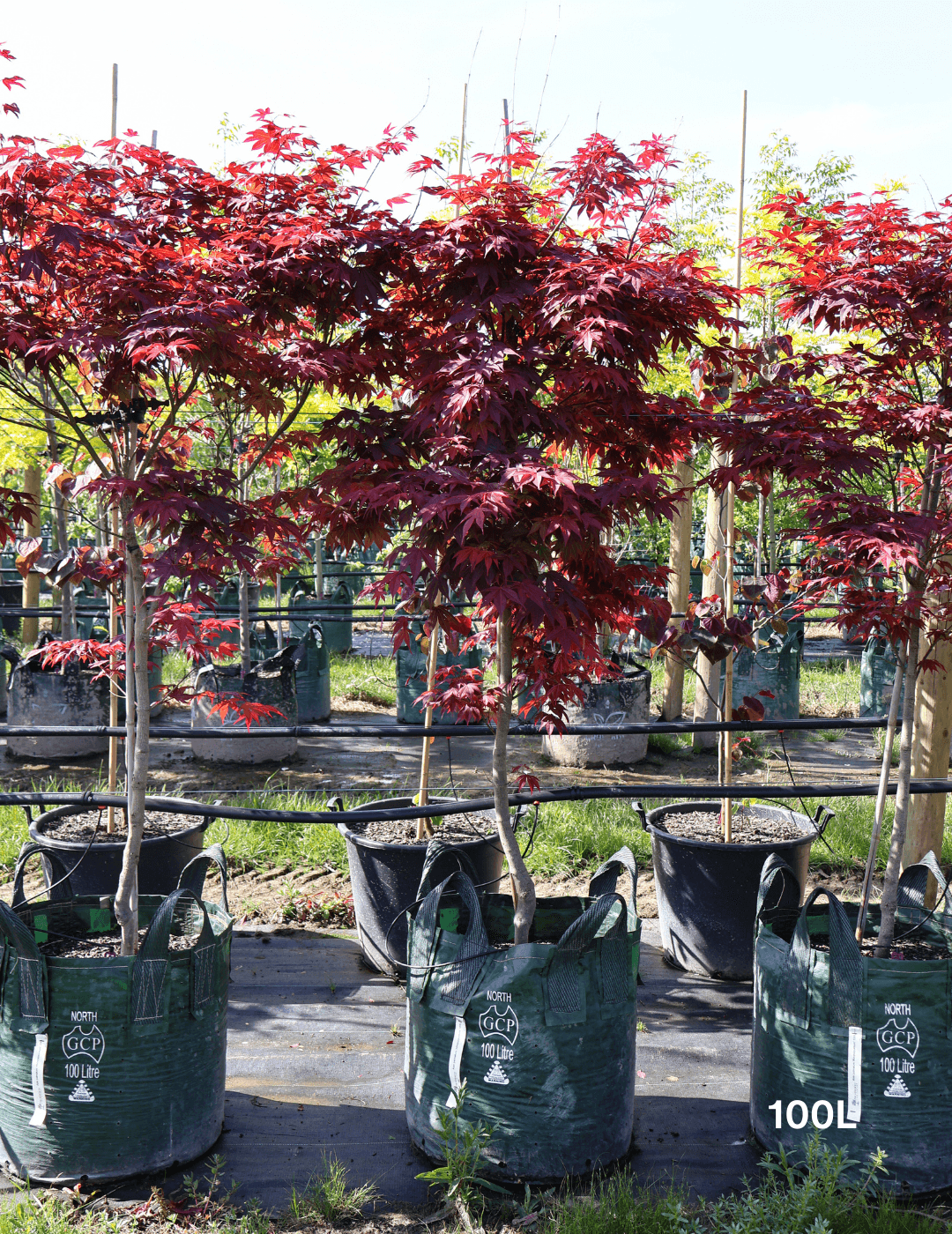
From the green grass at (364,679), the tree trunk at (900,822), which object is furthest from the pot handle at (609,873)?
the green grass at (364,679)

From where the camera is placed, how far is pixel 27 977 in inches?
109

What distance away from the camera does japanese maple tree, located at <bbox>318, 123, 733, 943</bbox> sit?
8.95 feet

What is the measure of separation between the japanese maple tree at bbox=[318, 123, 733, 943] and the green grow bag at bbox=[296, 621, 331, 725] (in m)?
5.77

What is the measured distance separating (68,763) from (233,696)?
13.7ft

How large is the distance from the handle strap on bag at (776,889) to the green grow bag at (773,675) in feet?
17.0

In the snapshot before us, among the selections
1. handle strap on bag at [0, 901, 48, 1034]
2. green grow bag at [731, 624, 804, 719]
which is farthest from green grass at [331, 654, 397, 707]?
handle strap on bag at [0, 901, 48, 1034]

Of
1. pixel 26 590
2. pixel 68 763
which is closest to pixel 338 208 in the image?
pixel 68 763

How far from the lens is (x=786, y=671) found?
9.01 meters

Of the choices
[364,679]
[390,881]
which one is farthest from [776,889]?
[364,679]

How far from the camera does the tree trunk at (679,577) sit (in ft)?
25.5

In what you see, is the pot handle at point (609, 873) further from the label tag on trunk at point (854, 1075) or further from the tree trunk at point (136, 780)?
the tree trunk at point (136, 780)

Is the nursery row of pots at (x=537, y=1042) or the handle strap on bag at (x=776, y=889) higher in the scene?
the handle strap on bag at (x=776, y=889)

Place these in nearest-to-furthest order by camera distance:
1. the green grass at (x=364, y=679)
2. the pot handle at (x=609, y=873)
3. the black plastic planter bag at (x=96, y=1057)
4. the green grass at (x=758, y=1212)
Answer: the green grass at (x=758, y=1212) → the black plastic planter bag at (x=96, y=1057) → the pot handle at (x=609, y=873) → the green grass at (x=364, y=679)

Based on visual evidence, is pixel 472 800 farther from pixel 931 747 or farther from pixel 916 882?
pixel 931 747
